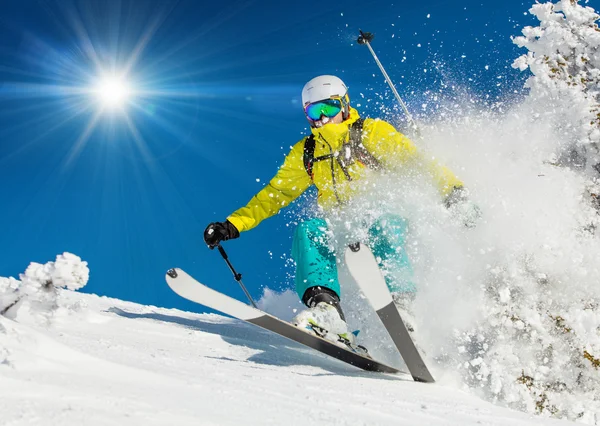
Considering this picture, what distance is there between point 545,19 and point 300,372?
33.0 ft

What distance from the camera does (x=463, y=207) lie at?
472 centimetres

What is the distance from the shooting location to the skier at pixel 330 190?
434cm

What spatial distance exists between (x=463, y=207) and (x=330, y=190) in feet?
4.61

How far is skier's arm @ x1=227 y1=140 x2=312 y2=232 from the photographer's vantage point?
562 centimetres

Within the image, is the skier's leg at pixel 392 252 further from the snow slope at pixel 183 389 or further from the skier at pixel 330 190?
the snow slope at pixel 183 389

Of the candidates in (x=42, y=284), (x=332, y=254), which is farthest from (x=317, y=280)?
(x=42, y=284)

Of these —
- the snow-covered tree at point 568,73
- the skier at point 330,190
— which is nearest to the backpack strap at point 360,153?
the skier at point 330,190

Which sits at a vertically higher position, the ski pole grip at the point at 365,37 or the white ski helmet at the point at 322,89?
the ski pole grip at the point at 365,37

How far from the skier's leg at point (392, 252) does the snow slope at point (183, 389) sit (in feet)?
3.79

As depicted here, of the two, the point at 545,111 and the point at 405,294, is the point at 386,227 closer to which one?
the point at 405,294

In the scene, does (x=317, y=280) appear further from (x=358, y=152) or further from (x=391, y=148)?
(x=391, y=148)

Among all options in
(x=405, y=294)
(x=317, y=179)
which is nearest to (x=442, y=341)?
(x=405, y=294)

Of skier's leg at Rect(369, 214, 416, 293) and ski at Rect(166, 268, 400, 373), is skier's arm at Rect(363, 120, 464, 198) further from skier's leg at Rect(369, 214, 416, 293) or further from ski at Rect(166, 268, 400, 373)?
ski at Rect(166, 268, 400, 373)

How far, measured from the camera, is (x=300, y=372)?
3107 mm
